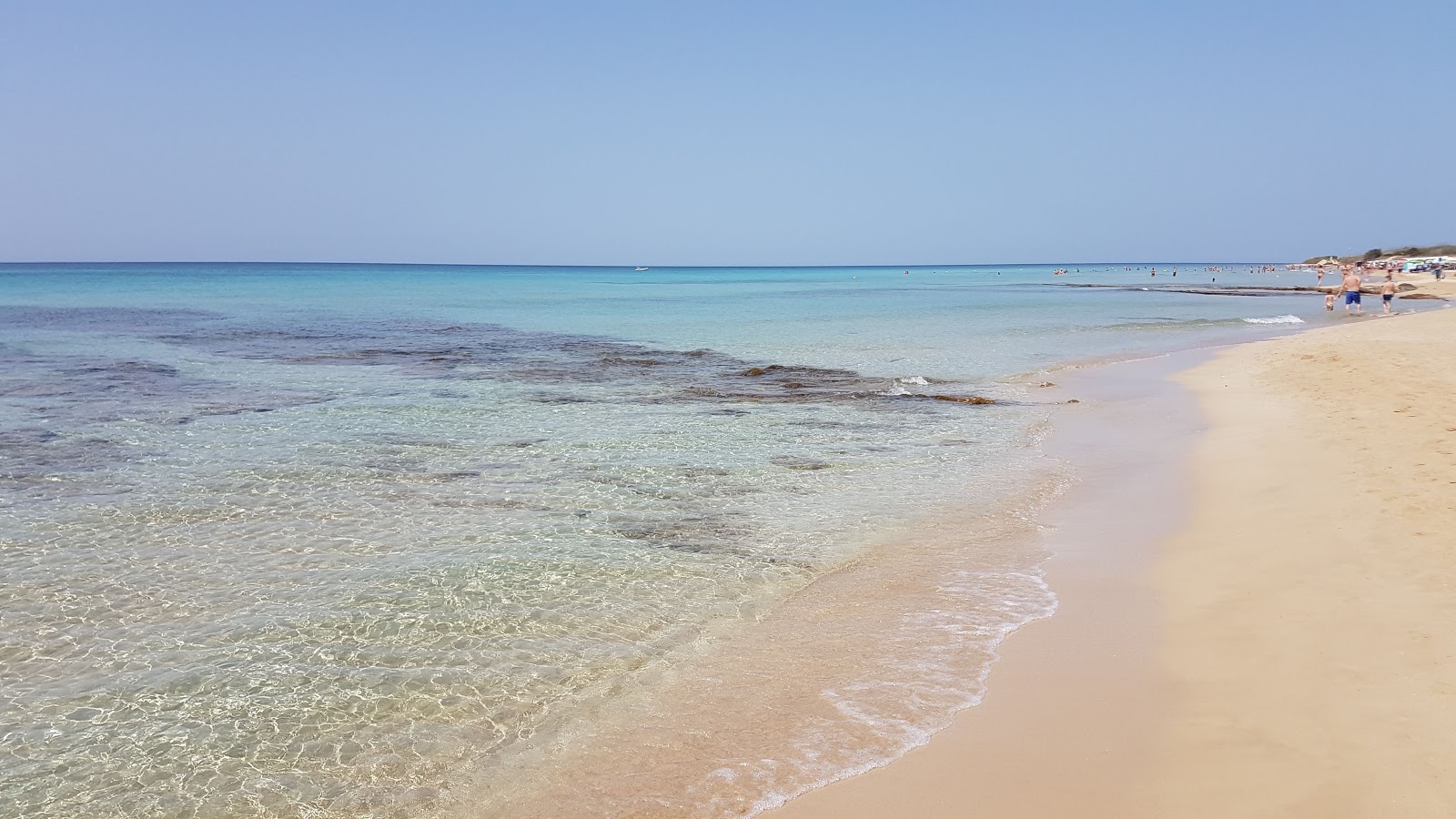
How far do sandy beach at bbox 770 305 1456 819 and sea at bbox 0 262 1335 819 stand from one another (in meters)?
0.39

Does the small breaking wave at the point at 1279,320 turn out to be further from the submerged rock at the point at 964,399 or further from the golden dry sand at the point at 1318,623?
the golden dry sand at the point at 1318,623

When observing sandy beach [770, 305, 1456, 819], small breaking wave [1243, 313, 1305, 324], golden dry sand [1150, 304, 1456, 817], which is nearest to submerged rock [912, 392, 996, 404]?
golden dry sand [1150, 304, 1456, 817]

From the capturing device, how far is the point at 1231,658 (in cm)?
510

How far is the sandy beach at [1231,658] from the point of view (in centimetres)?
383

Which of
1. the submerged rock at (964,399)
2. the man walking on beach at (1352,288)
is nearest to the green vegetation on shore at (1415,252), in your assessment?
the man walking on beach at (1352,288)

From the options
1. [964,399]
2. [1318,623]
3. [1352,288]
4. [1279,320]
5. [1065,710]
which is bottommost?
[1065,710]

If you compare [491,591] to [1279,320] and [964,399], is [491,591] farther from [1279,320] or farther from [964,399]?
[1279,320]

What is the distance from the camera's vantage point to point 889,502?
8.91m

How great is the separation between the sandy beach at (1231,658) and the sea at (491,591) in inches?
15.3

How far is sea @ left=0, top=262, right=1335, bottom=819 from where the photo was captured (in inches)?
165

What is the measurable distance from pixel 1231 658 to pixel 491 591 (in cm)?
476

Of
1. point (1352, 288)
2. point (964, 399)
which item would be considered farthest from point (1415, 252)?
point (964, 399)

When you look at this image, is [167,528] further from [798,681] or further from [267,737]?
[798,681]

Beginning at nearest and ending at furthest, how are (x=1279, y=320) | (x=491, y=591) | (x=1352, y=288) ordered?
(x=491, y=591) < (x=1279, y=320) < (x=1352, y=288)
